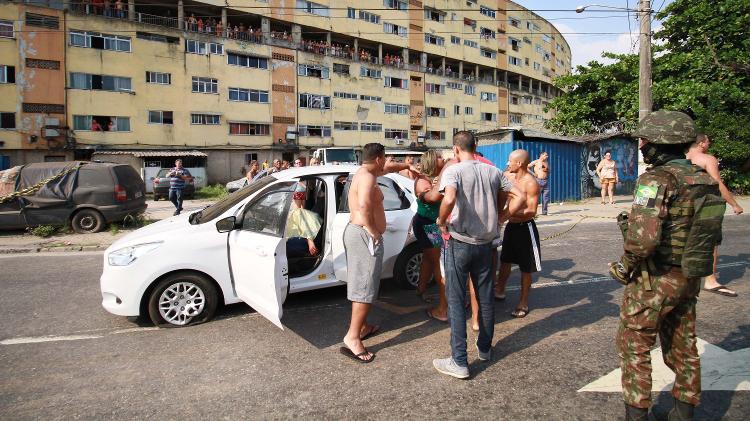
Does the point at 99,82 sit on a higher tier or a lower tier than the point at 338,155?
higher

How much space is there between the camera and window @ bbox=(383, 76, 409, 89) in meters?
44.8

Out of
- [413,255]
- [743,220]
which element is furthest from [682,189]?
[743,220]

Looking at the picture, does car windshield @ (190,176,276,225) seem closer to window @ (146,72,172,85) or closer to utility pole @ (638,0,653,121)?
utility pole @ (638,0,653,121)

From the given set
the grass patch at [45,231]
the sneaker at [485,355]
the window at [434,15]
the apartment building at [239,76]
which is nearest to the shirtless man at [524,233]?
the sneaker at [485,355]

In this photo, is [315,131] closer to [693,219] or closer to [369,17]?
[369,17]

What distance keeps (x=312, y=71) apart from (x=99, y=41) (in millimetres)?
16302

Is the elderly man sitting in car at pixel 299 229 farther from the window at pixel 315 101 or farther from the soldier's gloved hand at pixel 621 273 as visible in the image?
the window at pixel 315 101

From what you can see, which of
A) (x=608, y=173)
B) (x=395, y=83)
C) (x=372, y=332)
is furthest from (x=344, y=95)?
(x=372, y=332)

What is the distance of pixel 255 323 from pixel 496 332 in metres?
2.38

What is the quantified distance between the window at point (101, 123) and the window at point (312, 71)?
1456cm

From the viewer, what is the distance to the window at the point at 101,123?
29906 mm

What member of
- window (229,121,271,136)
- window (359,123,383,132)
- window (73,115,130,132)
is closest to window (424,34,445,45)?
window (359,123,383,132)

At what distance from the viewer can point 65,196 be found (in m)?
10.5

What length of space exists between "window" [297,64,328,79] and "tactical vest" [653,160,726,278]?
1536 inches
